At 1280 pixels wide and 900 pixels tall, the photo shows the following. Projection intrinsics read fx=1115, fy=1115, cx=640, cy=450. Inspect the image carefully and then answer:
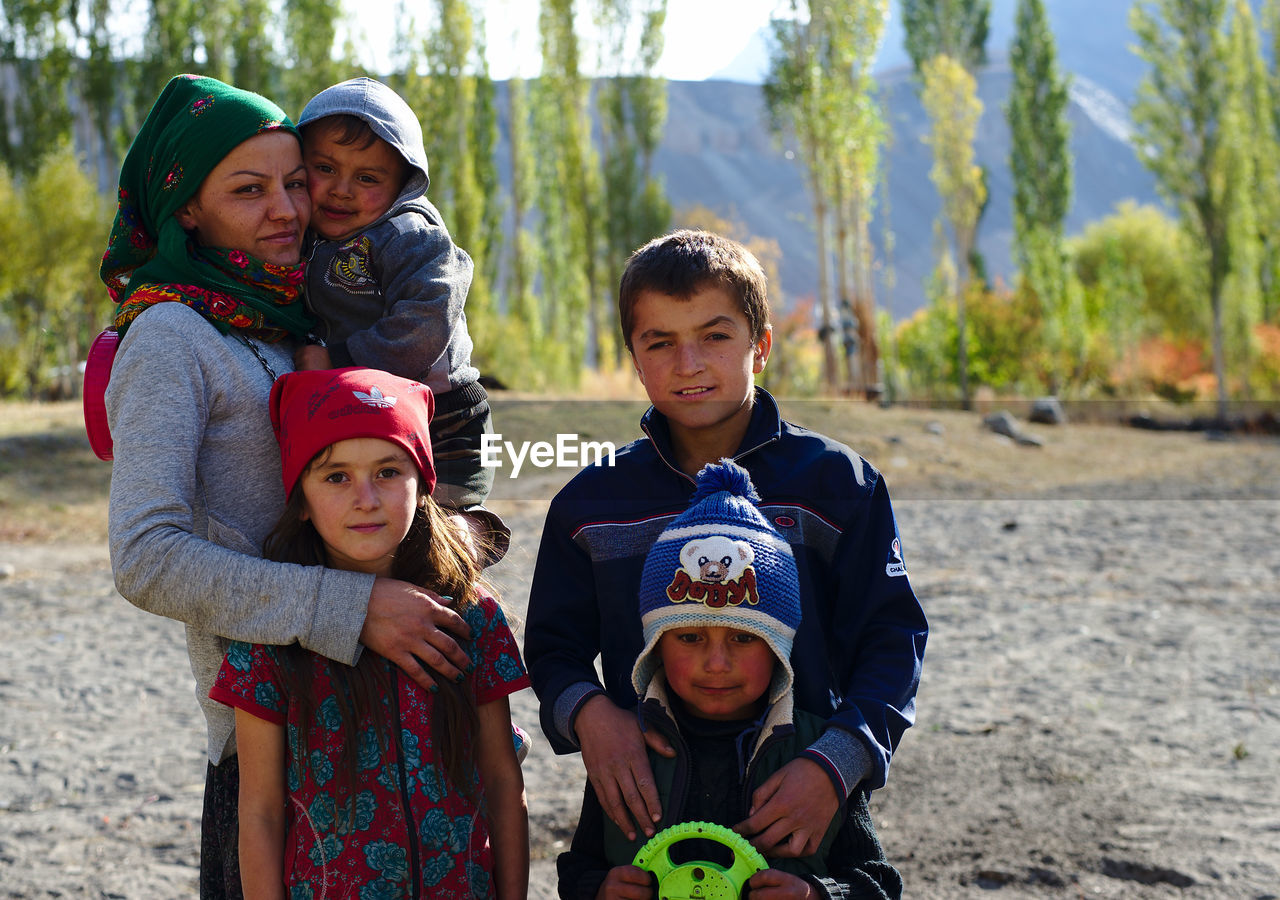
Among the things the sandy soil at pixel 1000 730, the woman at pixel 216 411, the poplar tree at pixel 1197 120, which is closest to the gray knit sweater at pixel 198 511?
the woman at pixel 216 411

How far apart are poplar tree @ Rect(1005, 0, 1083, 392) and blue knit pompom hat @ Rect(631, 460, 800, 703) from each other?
2543 centimetres

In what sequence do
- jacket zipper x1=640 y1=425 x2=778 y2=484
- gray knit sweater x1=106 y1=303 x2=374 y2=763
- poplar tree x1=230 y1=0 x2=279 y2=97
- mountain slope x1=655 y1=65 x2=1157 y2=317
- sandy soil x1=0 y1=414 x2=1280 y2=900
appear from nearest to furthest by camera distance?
gray knit sweater x1=106 y1=303 x2=374 y2=763, jacket zipper x1=640 y1=425 x2=778 y2=484, sandy soil x1=0 y1=414 x2=1280 y2=900, poplar tree x1=230 y1=0 x2=279 y2=97, mountain slope x1=655 y1=65 x2=1157 y2=317

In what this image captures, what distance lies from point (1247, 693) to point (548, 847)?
3393 mm

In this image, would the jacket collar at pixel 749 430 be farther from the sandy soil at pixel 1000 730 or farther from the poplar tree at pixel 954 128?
the poplar tree at pixel 954 128

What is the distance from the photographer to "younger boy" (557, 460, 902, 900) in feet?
6.23

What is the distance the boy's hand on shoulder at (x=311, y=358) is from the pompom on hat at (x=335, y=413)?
0.12 metres

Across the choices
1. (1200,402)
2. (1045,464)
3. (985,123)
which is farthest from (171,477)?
(985,123)

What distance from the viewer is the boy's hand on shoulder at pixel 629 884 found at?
1860mm

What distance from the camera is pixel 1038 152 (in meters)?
28.8

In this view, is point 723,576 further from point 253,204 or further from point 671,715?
point 253,204

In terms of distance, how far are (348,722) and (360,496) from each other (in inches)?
15.0

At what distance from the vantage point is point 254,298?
6.47 ft

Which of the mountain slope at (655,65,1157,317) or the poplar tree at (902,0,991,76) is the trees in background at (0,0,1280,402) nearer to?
the poplar tree at (902,0,991,76)

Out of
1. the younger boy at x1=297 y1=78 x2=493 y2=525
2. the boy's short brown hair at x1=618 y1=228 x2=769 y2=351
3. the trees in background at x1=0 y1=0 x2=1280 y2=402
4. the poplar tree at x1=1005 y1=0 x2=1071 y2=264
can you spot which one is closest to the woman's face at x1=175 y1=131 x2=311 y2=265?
the younger boy at x1=297 y1=78 x2=493 y2=525
